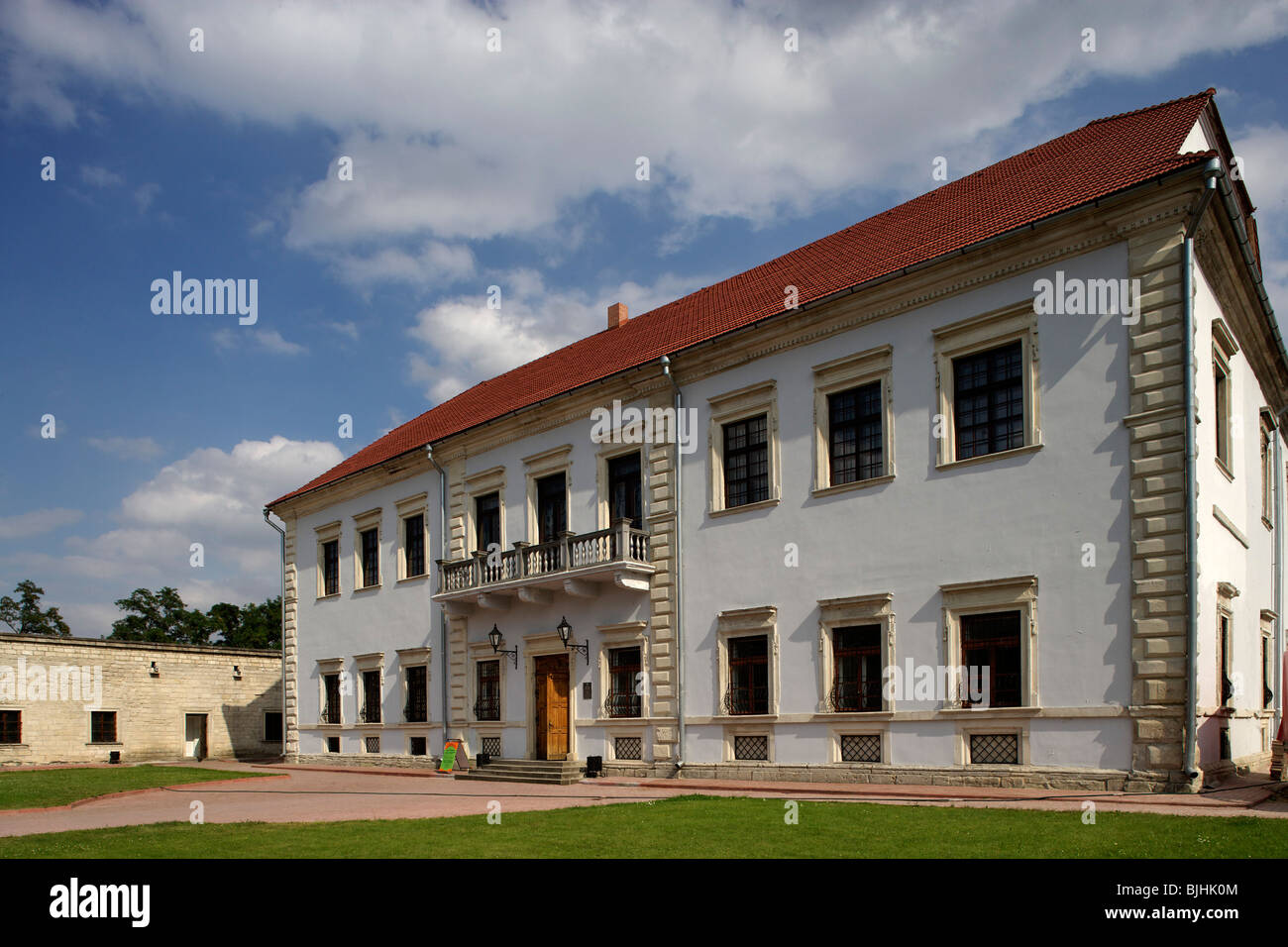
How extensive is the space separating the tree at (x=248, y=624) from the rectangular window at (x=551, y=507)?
63944 mm

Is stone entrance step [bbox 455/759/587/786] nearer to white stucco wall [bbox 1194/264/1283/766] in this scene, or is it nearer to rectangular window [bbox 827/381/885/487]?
rectangular window [bbox 827/381/885/487]

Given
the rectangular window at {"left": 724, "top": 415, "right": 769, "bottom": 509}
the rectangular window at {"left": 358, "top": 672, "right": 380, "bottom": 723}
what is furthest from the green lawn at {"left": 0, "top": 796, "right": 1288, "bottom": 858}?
the rectangular window at {"left": 358, "top": 672, "right": 380, "bottom": 723}

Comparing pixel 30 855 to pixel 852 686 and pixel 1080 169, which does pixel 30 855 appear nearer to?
pixel 852 686

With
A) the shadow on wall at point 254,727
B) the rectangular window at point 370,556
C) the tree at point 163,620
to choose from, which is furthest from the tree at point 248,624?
the rectangular window at point 370,556

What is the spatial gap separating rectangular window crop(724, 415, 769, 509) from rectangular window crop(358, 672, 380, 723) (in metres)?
14.7

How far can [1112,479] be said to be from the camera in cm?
1568

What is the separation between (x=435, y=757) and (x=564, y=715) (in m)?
5.28

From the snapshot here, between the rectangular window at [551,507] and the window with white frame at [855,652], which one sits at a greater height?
the rectangular window at [551,507]

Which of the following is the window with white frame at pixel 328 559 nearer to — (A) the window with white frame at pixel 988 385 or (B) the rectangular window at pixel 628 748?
(B) the rectangular window at pixel 628 748

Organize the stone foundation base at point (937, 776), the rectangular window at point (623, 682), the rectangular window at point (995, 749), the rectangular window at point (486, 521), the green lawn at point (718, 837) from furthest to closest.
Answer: the rectangular window at point (486, 521)
the rectangular window at point (623, 682)
the rectangular window at point (995, 749)
the stone foundation base at point (937, 776)
the green lawn at point (718, 837)

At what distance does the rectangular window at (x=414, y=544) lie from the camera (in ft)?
97.4

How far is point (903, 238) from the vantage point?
20906 mm

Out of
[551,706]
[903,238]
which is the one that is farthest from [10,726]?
[903,238]
